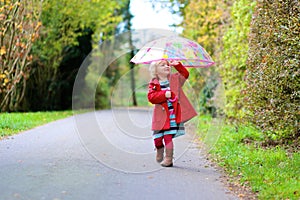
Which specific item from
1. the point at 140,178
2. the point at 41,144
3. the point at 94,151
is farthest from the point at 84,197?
the point at 41,144

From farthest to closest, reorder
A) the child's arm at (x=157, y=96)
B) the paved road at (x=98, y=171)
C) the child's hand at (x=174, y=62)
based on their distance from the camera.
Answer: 1. the child's hand at (x=174, y=62)
2. the child's arm at (x=157, y=96)
3. the paved road at (x=98, y=171)

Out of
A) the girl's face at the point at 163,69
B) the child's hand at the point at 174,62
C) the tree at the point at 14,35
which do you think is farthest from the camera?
the tree at the point at 14,35

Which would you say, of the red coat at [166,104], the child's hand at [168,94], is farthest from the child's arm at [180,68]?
the child's hand at [168,94]

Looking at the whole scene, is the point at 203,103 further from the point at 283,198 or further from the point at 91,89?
the point at 283,198

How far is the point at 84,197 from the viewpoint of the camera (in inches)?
214

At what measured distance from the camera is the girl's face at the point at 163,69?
7.52 m

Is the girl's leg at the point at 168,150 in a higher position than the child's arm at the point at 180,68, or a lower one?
lower

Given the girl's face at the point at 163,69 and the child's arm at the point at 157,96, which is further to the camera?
the girl's face at the point at 163,69

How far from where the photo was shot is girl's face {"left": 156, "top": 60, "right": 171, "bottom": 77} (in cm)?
752

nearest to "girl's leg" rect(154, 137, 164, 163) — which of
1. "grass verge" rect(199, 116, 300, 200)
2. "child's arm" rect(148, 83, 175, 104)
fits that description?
"child's arm" rect(148, 83, 175, 104)

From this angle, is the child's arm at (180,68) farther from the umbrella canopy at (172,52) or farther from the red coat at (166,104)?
the umbrella canopy at (172,52)

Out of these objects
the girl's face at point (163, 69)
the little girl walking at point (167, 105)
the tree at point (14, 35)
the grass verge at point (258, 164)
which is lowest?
the grass verge at point (258, 164)

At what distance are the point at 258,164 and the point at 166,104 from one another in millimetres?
1745

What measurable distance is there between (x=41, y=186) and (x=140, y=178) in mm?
1440
